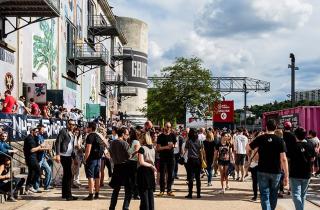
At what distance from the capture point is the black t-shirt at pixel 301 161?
8.77 m

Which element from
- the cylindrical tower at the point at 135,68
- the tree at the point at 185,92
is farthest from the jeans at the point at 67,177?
the cylindrical tower at the point at 135,68

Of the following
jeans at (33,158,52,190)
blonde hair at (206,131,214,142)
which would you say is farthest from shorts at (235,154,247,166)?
jeans at (33,158,52,190)

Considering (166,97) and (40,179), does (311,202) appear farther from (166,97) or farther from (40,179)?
(166,97)

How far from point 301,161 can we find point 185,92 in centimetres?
3782

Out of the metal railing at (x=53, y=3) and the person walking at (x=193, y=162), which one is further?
the metal railing at (x=53, y=3)

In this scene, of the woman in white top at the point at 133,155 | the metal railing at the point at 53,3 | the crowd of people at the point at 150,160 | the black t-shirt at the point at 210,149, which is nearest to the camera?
the crowd of people at the point at 150,160

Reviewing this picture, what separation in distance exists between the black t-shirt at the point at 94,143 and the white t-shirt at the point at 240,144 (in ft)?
23.1

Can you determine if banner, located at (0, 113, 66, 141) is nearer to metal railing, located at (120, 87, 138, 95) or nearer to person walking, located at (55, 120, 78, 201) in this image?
person walking, located at (55, 120, 78, 201)

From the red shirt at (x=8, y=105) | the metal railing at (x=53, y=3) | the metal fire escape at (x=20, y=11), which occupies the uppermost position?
the metal railing at (x=53, y=3)

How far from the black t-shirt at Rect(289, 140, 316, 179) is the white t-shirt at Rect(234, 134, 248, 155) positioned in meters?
8.37

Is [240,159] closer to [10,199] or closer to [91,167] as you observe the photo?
[91,167]

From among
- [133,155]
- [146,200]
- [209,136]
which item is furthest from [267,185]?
[209,136]

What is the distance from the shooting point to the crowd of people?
8.42m

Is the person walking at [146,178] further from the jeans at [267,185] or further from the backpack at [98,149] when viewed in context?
the backpack at [98,149]
